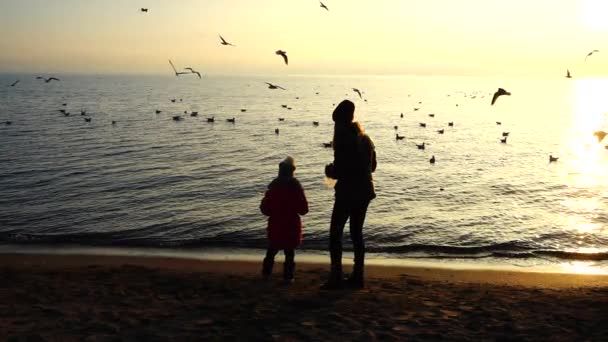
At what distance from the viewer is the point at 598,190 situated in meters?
25.7

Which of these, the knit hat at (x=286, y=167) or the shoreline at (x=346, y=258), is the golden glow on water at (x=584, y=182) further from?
the knit hat at (x=286, y=167)

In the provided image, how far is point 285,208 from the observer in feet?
27.1

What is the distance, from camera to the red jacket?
8102 mm

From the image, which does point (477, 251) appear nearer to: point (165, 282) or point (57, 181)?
point (165, 282)

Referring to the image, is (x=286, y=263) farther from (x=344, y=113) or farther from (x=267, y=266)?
(x=344, y=113)

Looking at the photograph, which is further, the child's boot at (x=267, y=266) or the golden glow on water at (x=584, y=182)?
the golden glow on water at (x=584, y=182)

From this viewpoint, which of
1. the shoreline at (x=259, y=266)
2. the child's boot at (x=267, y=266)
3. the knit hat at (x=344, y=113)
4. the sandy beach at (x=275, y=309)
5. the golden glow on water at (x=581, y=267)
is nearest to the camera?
the sandy beach at (x=275, y=309)

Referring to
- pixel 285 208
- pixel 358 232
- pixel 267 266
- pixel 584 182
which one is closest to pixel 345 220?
pixel 358 232

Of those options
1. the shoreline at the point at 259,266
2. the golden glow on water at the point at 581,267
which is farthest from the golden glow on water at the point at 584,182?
the shoreline at the point at 259,266

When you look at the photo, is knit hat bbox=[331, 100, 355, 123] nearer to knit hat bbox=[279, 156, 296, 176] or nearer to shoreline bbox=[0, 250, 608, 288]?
knit hat bbox=[279, 156, 296, 176]

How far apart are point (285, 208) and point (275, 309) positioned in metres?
1.68

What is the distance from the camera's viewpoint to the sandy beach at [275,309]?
6.31m

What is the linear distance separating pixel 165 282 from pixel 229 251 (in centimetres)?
540

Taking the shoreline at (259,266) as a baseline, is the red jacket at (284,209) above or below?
above
